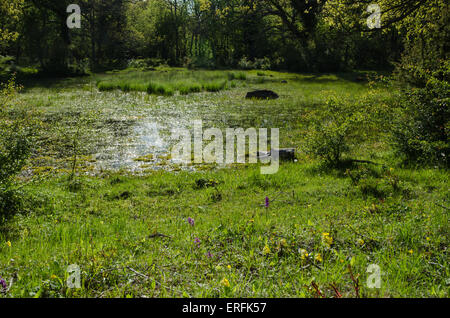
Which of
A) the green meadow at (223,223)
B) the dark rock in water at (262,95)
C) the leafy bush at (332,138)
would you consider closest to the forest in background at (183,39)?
the dark rock in water at (262,95)

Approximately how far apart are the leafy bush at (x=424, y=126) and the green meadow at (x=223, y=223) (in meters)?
0.47

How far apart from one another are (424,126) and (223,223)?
21.1 feet

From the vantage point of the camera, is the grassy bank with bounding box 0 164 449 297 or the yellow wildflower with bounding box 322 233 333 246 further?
the yellow wildflower with bounding box 322 233 333 246

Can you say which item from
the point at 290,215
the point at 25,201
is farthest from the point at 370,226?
the point at 25,201

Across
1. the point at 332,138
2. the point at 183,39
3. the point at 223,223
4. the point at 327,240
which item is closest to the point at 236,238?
the point at 223,223

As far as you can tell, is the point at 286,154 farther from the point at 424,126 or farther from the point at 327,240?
the point at 327,240

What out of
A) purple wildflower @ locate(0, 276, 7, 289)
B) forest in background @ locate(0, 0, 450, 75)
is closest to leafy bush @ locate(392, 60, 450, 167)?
purple wildflower @ locate(0, 276, 7, 289)

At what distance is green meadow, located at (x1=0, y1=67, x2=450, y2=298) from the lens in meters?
3.24

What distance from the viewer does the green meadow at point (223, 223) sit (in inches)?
128

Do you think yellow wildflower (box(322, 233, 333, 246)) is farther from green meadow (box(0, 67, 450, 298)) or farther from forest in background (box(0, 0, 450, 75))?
forest in background (box(0, 0, 450, 75))

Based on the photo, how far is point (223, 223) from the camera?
5.23 m

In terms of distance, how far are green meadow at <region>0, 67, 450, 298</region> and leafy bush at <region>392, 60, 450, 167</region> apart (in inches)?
18.4

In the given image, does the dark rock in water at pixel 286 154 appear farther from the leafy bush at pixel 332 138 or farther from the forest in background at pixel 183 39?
the forest in background at pixel 183 39

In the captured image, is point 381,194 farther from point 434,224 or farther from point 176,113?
point 176,113
